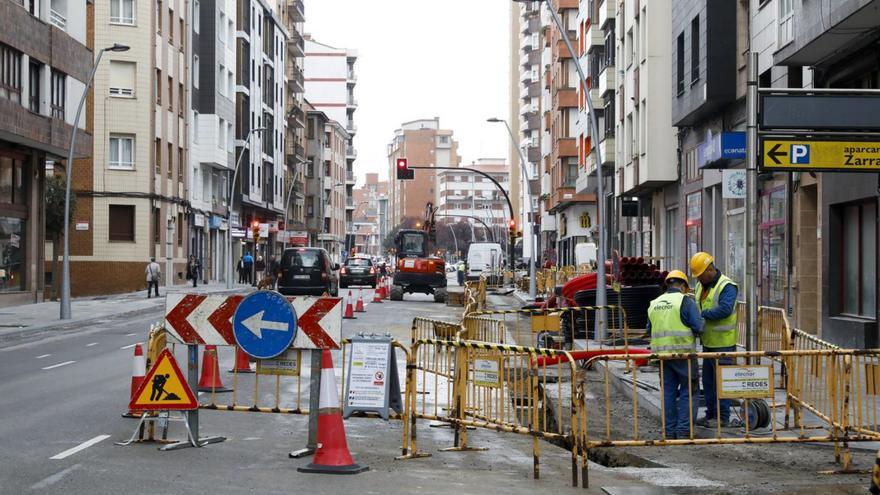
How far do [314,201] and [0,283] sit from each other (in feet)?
242

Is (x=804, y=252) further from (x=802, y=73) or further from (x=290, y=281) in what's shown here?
(x=290, y=281)

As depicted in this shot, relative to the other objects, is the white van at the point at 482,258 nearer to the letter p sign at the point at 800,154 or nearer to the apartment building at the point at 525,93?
the apartment building at the point at 525,93

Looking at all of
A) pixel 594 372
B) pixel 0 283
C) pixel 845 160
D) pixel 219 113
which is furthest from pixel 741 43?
pixel 219 113

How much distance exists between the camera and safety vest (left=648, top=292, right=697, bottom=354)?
11352mm

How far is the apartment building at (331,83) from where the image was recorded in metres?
137

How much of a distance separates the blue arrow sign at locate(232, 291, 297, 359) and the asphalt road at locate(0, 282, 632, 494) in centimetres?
87

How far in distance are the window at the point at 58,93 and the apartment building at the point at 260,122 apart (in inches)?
912

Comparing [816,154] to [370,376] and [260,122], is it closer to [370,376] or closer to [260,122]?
[370,376]

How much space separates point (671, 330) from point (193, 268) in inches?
1775

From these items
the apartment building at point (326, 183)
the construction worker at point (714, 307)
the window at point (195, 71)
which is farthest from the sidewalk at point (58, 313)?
the apartment building at point (326, 183)

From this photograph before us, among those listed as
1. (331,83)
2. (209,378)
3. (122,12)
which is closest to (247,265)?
(122,12)

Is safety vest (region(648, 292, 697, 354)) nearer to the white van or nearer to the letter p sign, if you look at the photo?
the letter p sign

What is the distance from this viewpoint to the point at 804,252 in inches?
870

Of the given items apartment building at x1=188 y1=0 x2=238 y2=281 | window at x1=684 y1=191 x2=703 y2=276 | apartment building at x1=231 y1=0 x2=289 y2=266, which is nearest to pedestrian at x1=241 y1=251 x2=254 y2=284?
apartment building at x1=231 y1=0 x2=289 y2=266
